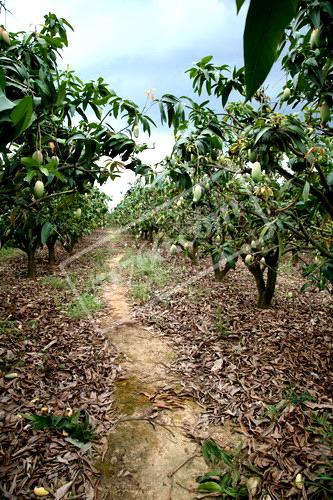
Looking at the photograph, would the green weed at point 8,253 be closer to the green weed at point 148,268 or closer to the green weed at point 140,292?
the green weed at point 148,268

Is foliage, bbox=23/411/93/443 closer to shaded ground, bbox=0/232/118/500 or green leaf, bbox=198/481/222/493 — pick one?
shaded ground, bbox=0/232/118/500

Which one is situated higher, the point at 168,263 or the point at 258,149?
the point at 258,149

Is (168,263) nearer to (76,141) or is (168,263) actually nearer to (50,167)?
(76,141)

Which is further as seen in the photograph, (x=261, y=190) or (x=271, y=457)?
(x=261, y=190)

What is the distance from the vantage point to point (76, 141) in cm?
230

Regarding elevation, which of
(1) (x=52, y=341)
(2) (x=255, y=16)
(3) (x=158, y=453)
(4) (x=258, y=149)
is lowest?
(3) (x=158, y=453)

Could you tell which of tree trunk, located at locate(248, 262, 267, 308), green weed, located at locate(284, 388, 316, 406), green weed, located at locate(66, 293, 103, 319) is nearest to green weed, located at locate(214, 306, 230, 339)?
tree trunk, located at locate(248, 262, 267, 308)

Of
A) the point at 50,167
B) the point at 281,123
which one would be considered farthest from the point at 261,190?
the point at 50,167

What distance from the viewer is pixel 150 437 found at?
103 inches

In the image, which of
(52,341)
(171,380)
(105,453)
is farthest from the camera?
(52,341)

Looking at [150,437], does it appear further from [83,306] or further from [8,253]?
[8,253]

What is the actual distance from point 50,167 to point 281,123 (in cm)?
138

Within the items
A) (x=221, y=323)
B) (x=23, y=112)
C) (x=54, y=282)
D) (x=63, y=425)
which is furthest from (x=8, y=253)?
(x=23, y=112)

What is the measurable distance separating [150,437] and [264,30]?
9.48 feet
